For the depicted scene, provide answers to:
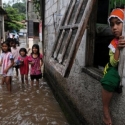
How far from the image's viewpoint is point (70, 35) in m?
2.52

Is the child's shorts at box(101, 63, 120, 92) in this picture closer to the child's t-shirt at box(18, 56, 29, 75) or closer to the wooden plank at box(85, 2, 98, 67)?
the wooden plank at box(85, 2, 98, 67)

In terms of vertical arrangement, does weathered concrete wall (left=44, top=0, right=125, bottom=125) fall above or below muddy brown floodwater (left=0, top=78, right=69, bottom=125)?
above

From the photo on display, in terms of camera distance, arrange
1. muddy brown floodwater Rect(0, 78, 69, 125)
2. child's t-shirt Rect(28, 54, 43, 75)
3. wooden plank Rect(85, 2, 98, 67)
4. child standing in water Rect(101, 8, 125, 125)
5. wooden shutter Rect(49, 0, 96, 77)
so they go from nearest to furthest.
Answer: child standing in water Rect(101, 8, 125, 125) < wooden shutter Rect(49, 0, 96, 77) < wooden plank Rect(85, 2, 98, 67) < muddy brown floodwater Rect(0, 78, 69, 125) < child's t-shirt Rect(28, 54, 43, 75)

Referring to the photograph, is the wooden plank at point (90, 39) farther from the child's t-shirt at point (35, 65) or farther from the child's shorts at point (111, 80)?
the child's t-shirt at point (35, 65)

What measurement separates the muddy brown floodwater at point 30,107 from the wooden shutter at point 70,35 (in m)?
1.51

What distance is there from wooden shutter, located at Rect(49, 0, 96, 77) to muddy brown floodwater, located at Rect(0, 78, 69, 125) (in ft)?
4.95

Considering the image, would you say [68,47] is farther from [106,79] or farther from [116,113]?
[116,113]

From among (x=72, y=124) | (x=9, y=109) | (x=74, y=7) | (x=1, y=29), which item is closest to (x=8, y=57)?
(x=9, y=109)

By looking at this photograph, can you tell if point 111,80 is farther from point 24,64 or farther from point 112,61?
point 24,64

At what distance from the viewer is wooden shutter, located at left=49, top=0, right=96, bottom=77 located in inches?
84.4

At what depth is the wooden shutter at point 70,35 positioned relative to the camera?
2.14 metres

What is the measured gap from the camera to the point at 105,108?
82.5 inches

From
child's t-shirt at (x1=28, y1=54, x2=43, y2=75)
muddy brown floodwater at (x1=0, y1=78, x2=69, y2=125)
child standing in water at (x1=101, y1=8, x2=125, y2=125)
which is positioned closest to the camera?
child standing in water at (x1=101, y1=8, x2=125, y2=125)

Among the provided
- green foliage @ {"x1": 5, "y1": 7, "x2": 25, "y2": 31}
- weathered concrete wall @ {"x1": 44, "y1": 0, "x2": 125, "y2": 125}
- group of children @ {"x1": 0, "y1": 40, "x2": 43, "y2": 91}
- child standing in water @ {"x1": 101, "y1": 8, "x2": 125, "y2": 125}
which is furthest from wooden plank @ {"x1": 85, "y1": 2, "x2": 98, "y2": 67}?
green foliage @ {"x1": 5, "y1": 7, "x2": 25, "y2": 31}
